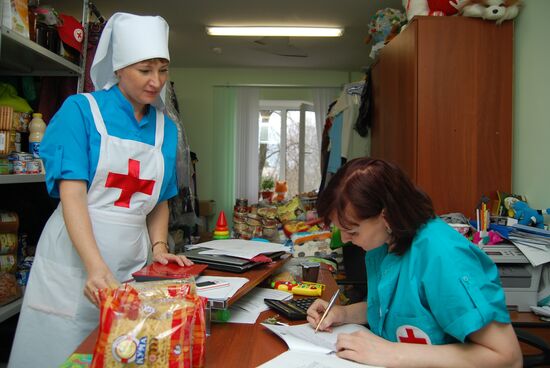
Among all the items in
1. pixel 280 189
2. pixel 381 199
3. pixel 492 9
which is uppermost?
pixel 492 9

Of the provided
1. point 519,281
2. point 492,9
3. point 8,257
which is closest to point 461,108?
point 492,9

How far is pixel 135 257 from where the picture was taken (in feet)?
4.47

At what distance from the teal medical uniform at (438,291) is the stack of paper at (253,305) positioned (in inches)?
12.9

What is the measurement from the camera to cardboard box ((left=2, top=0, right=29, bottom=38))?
1.85 meters

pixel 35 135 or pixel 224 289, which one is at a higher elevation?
pixel 35 135

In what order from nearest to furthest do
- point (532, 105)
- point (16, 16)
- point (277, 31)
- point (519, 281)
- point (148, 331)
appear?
point (148, 331) < point (519, 281) < point (16, 16) < point (532, 105) < point (277, 31)

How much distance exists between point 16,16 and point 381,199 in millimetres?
1900

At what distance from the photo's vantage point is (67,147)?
46.6 inches

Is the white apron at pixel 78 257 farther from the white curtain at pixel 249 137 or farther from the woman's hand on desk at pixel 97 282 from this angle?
the white curtain at pixel 249 137

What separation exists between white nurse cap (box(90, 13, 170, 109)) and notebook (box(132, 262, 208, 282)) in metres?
0.57

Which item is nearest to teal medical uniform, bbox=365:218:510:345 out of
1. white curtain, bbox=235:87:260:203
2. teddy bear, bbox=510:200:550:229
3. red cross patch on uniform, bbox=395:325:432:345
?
red cross patch on uniform, bbox=395:325:432:345

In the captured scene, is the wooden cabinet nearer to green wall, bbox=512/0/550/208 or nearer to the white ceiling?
green wall, bbox=512/0/550/208

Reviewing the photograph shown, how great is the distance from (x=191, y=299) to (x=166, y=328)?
0.25 feet

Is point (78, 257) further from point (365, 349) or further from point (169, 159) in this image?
point (365, 349)
